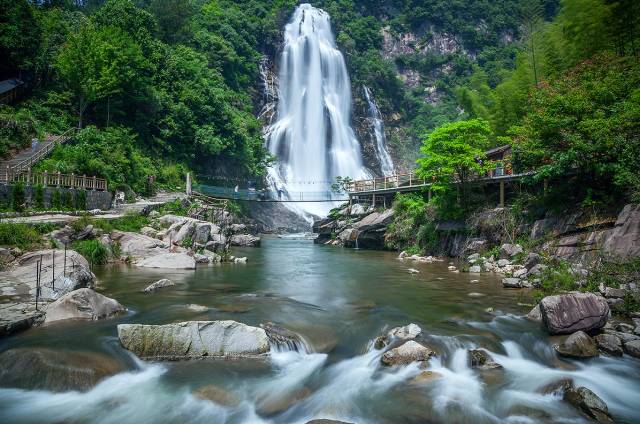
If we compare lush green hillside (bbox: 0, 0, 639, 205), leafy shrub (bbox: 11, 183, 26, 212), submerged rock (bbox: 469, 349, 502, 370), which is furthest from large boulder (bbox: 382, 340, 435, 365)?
leafy shrub (bbox: 11, 183, 26, 212)

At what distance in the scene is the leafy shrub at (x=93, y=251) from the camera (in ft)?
45.3

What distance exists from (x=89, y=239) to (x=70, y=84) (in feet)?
62.9

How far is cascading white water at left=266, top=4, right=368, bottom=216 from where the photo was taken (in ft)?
147

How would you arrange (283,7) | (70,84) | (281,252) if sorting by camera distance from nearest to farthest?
(281,252) → (70,84) → (283,7)

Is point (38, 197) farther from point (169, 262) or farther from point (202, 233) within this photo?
point (202, 233)

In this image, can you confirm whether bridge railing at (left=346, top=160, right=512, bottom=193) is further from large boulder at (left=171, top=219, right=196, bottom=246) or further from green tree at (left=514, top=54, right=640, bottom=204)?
large boulder at (left=171, top=219, right=196, bottom=246)

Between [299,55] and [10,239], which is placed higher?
[299,55]

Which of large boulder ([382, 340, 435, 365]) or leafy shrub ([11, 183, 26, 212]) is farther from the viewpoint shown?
leafy shrub ([11, 183, 26, 212])

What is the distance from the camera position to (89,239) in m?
14.6

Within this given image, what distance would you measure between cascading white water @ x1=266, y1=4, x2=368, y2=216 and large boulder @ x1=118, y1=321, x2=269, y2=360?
114 feet

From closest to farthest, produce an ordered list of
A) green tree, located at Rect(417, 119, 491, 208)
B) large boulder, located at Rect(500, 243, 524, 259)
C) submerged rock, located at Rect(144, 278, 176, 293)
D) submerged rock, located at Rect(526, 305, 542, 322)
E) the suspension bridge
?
submerged rock, located at Rect(526, 305, 542, 322) → submerged rock, located at Rect(144, 278, 176, 293) → large boulder, located at Rect(500, 243, 524, 259) → green tree, located at Rect(417, 119, 491, 208) → the suspension bridge

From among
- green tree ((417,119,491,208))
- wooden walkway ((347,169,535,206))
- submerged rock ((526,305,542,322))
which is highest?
green tree ((417,119,491,208))

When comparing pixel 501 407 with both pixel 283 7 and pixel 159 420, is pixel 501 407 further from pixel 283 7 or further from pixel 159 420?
pixel 283 7

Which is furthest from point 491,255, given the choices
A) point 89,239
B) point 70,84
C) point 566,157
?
point 70,84
